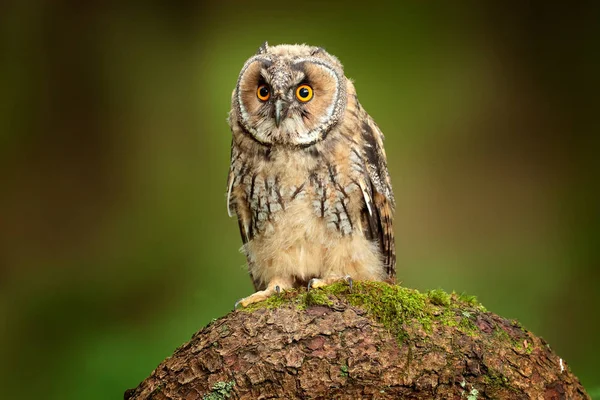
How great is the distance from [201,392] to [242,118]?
98cm

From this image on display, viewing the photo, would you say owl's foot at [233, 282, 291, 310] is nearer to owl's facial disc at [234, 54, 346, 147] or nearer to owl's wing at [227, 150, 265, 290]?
owl's wing at [227, 150, 265, 290]

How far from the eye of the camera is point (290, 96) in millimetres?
2219

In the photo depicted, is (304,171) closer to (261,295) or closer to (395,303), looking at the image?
(261,295)

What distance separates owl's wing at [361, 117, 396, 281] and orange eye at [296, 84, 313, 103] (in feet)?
0.84

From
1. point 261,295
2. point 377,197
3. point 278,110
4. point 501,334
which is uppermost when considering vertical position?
point 278,110

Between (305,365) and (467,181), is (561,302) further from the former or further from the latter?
(305,365)

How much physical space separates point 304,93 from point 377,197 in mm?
448

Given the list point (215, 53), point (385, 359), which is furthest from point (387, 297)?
point (215, 53)

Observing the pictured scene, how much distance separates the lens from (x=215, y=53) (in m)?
3.76

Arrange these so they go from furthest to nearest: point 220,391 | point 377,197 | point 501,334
A: point 377,197
point 501,334
point 220,391

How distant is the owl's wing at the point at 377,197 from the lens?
7.73 feet

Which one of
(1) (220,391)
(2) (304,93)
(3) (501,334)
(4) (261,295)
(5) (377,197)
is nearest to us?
(1) (220,391)

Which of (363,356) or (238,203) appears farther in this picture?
(238,203)

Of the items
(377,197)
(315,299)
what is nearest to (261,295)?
(315,299)
